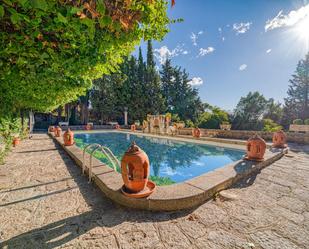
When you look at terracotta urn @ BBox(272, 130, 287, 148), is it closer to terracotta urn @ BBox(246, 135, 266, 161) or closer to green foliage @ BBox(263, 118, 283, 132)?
terracotta urn @ BBox(246, 135, 266, 161)

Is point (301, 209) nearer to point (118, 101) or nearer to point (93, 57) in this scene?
point (93, 57)

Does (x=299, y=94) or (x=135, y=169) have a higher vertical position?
(x=299, y=94)

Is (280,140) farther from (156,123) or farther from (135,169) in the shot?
(156,123)

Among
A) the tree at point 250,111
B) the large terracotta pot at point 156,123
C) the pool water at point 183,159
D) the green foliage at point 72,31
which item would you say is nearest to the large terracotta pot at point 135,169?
the green foliage at point 72,31

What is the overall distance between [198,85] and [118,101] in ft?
55.9

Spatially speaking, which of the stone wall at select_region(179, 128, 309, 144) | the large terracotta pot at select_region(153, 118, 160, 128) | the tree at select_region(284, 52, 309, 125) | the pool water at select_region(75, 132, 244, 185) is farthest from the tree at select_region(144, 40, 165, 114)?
the tree at select_region(284, 52, 309, 125)

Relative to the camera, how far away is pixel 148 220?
2.22m

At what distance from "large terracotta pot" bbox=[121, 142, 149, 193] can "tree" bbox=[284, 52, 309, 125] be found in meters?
34.4

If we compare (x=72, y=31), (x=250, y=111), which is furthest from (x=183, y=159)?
(x=250, y=111)

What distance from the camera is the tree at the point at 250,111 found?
22.9m

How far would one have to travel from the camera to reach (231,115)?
81.6 feet

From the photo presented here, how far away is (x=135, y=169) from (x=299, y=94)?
4038cm

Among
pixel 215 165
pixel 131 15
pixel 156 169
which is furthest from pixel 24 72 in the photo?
pixel 215 165

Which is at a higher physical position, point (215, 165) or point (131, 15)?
point (131, 15)
